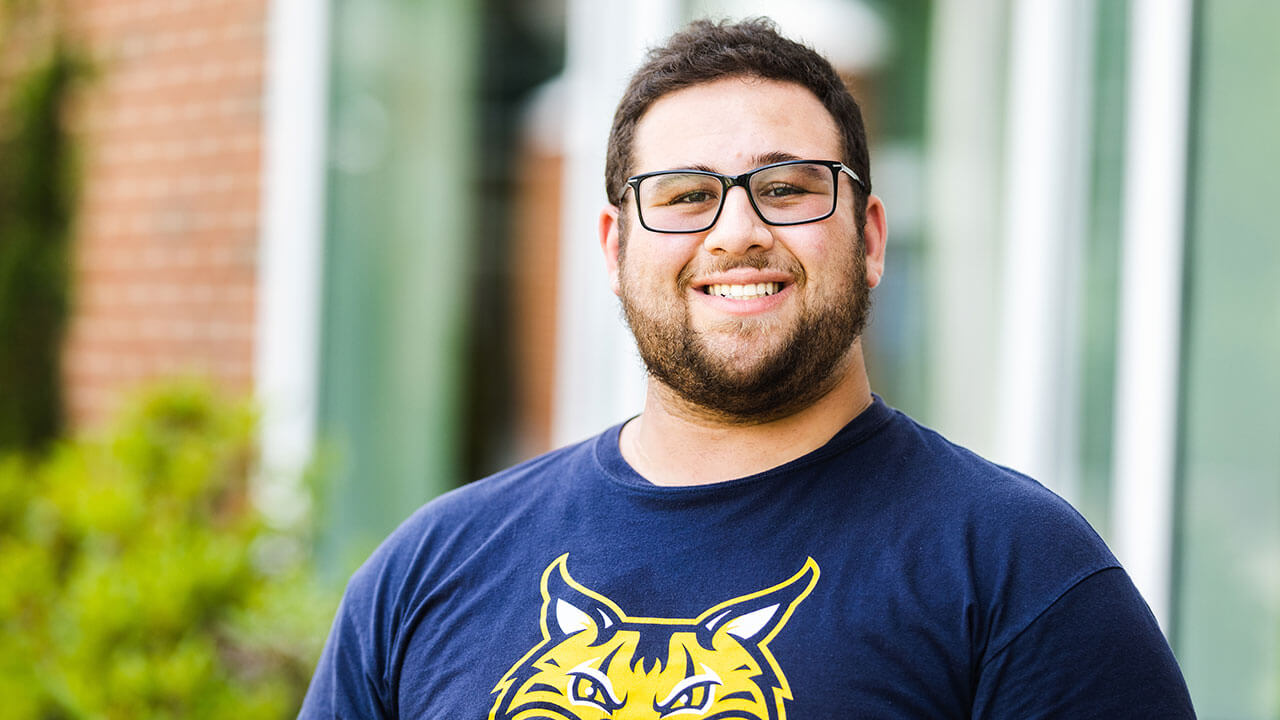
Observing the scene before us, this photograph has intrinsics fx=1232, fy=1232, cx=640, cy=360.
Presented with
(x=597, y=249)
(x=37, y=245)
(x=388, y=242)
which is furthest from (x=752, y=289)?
(x=37, y=245)

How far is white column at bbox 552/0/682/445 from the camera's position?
354 centimetres

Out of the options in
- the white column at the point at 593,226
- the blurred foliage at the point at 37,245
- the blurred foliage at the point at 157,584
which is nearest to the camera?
the blurred foliage at the point at 157,584

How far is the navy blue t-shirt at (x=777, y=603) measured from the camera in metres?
1.35

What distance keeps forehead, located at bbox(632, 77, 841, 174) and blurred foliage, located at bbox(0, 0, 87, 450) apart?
12.8 feet

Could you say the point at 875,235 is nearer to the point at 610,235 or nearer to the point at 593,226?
the point at 610,235

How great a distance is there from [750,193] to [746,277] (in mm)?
109

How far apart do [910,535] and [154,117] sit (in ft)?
12.9

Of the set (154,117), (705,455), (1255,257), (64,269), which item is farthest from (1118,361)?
(64,269)

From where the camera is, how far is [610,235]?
1.81 metres

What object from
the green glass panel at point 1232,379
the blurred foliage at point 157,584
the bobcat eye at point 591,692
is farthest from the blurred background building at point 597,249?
the bobcat eye at point 591,692

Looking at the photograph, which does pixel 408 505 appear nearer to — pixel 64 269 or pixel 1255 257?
pixel 64 269

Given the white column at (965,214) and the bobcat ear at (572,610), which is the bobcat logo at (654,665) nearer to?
the bobcat ear at (572,610)

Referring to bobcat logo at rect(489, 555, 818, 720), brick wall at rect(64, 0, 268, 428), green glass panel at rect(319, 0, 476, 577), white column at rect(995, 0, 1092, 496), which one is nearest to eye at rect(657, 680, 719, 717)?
bobcat logo at rect(489, 555, 818, 720)

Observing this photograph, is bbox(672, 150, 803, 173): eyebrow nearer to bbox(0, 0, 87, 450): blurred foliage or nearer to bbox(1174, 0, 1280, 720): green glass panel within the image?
bbox(1174, 0, 1280, 720): green glass panel
